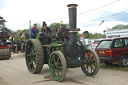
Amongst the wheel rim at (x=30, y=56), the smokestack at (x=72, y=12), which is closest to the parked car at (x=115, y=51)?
the smokestack at (x=72, y=12)

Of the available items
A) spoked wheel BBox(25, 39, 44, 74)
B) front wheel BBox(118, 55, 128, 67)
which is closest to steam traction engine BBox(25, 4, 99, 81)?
spoked wheel BBox(25, 39, 44, 74)

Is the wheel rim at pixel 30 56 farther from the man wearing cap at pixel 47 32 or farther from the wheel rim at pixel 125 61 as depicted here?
the wheel rim at pixel 125 61

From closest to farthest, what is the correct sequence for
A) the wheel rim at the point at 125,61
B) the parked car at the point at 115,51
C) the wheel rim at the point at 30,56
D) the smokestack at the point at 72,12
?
1. the smokestack at the point at 72,12
2. the wheel rim at the point at 30,56
3. the parked car at the point at 115,51
4. the wheel rim at the point at 125,61

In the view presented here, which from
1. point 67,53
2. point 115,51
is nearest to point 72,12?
point 67,53

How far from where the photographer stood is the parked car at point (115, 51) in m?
8.38

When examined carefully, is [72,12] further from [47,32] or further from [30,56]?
[30,56]

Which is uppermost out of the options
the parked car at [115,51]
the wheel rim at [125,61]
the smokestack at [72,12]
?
the smokestack at [72,12]

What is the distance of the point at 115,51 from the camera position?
8.45m

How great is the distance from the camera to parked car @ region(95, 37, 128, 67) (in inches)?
330

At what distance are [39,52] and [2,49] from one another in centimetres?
780

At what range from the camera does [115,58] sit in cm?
841

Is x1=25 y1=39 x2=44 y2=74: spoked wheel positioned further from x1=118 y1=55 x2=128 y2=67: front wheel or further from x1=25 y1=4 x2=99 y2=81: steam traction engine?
x1=118 y1=55 x2=128 y2=67: front wheel

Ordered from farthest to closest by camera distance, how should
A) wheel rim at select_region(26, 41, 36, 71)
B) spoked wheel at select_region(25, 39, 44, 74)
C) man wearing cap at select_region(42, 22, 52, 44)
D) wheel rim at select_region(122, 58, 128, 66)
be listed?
wheel rim at select_region(122, 58, 128, 66), wheel rim at select_region(26, 41, 36, 71), man wearing cap at select_region(42, 22, 52, 44), spoked wheel at select_region(25, 39, 44, 74)

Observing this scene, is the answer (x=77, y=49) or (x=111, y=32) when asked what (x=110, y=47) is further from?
(x=111, y=32)
